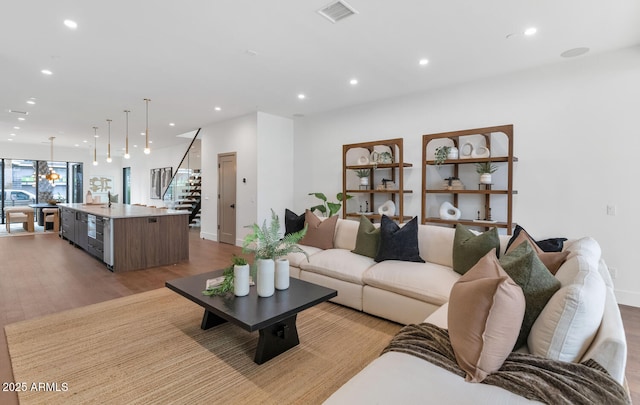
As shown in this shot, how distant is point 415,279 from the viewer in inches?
112

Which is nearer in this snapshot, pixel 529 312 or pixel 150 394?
pixel 529 312

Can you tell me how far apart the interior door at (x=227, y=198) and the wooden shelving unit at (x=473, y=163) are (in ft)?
13.6

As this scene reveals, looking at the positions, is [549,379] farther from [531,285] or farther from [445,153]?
[445,153]

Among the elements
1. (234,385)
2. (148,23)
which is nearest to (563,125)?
(234,385)

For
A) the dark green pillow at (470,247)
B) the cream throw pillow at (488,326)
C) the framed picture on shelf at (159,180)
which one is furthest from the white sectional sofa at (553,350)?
the framed picture on shelf at (159,180)

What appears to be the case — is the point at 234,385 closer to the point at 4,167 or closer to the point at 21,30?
the point at 21,30

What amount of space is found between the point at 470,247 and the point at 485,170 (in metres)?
1.94

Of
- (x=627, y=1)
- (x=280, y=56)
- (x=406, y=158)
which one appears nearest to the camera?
(x=627, y=1)

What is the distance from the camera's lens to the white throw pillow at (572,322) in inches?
51.9

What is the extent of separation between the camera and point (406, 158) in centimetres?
535

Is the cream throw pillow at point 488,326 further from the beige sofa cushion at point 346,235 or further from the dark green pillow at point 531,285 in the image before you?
the beige sofa cushion at point 346,235

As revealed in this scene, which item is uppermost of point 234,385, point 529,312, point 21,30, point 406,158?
point 21,30

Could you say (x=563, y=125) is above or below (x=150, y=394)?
above

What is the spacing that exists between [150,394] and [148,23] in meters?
3.23
